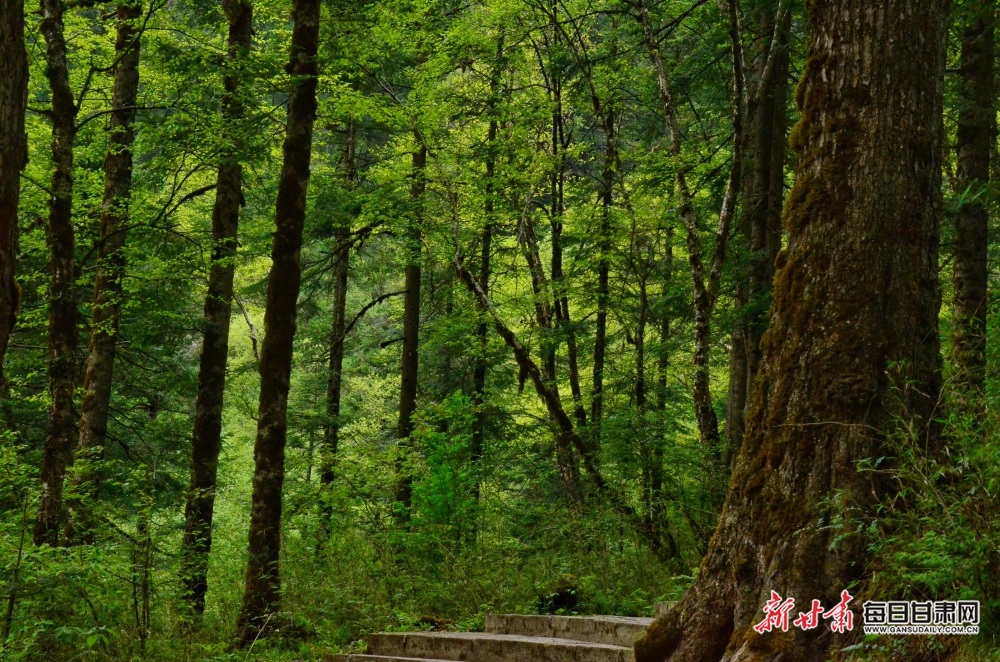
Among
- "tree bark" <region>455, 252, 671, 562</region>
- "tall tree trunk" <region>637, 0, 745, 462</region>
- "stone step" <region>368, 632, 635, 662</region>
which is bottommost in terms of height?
"stone step" <region>368, 632, 635, 662</region>

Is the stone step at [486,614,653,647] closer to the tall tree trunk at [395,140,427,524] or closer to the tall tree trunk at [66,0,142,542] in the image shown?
the tall tree trunk at [66,0,142,542]

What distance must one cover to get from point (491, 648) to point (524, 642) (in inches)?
13.7

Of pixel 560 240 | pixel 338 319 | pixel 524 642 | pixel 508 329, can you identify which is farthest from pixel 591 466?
pixel 338 319

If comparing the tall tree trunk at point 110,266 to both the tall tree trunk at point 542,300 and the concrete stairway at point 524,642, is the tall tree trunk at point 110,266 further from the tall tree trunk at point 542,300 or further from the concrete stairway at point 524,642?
the tall tree trunk at point 542,300

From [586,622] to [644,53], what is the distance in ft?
31.0

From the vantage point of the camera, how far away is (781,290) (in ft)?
15.9

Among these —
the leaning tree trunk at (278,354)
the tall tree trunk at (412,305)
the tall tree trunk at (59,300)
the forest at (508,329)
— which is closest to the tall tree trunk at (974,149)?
the forest at (508,329)

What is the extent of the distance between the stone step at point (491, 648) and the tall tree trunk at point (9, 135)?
3.94 meters

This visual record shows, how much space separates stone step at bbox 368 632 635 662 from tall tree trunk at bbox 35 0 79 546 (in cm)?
405

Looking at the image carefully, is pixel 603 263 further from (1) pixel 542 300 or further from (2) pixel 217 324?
(2) pixel 217 324

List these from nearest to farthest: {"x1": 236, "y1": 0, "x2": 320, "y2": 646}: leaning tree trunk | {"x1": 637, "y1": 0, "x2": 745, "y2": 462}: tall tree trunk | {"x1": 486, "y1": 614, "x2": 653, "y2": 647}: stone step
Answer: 1. {"x1": 486, "y1": 614, "x2": 653, "y2": 647}: stone step
2. {"x1": 236, "y1": 0, "x2": 320, "y2": 646}: leaning tree trunk
3. {"x1": 637, "y1": 0, "x2": 745, "y2": 462}: tall tree trunk

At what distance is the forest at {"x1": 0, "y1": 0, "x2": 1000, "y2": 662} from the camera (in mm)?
4461

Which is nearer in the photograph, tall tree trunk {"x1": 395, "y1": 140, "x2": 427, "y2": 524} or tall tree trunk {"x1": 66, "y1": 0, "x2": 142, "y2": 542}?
tall tree trunk {"x1": 66, "y1": 0, "x2": 142, "y2": 542}

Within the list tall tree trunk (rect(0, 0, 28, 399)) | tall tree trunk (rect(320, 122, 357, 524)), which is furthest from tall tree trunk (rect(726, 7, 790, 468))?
tall tree trunk (rect(320, 122, 357, 524))
